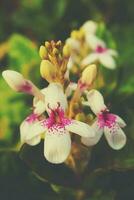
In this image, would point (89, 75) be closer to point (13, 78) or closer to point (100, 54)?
point (13, 78)

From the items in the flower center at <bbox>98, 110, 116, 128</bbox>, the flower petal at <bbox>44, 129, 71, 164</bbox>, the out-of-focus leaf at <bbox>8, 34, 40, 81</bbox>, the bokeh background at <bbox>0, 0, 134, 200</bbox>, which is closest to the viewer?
the flower petal at <bbox>44, 129, 71, 164</bbox>

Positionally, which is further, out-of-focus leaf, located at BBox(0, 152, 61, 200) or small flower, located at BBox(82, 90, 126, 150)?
out-of-focus leaf, located at BBox(0, 152, 61, 200)

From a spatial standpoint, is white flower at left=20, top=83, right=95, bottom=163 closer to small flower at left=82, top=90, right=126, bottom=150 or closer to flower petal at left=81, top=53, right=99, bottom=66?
small flower at left=82, top=90, right=126, bottom=150

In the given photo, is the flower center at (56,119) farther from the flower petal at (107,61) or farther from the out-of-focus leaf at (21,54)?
the out-of-focus leaf at (21,54)

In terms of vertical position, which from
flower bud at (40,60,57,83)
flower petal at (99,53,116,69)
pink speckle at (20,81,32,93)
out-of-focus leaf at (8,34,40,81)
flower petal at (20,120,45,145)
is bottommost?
flower petal at (20,120,45,145)

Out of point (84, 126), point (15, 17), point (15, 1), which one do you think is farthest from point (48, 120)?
point (15, 1)

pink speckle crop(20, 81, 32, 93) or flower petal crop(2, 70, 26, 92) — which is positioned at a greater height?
flower petal crop(2, 70, 26, 92)

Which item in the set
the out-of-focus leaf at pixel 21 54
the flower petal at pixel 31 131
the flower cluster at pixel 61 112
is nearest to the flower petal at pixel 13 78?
the flower cluster at pixel 61 112

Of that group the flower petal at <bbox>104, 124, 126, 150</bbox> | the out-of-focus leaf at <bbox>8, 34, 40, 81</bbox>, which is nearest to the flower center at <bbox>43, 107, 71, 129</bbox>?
the flower petal at <bbox>104, 124, 126, 150</bbox>

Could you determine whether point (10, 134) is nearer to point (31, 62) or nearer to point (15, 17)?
point (31, 62)
